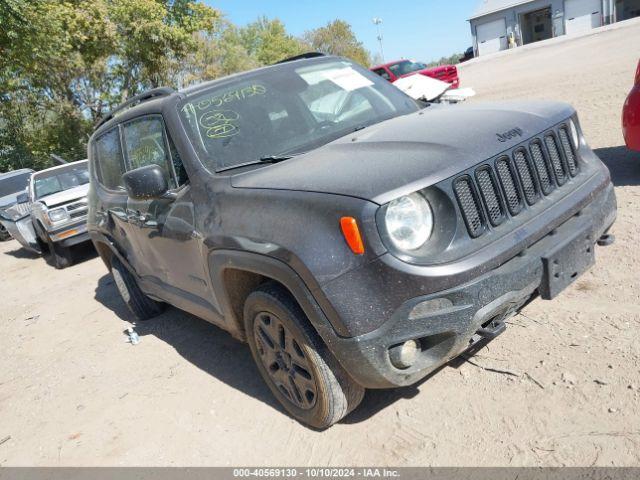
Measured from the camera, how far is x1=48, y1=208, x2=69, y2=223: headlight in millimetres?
8844

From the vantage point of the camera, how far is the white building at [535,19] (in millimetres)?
43438

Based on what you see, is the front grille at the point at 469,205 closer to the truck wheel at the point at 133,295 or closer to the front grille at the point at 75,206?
the truck wheel at the point at 133,295

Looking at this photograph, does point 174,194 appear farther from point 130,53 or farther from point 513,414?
point 130,53

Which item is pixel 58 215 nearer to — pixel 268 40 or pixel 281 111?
pixel 281 111

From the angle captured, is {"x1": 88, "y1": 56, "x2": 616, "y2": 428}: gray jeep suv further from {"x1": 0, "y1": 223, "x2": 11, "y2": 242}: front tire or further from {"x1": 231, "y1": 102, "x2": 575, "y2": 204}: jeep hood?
{"x1": 0, "y1": 223, "x2": 11, "y2": 242}: front tire

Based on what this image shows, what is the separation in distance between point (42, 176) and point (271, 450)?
348 inches

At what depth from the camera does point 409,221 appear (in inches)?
94.7

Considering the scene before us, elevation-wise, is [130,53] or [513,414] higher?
[130,53]

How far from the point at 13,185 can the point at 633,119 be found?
14.2 metres

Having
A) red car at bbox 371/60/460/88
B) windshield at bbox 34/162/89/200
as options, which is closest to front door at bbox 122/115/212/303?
windshield at bbox 34/162/89/200

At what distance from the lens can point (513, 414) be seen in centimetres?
281

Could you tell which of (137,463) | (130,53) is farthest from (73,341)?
(130,53)

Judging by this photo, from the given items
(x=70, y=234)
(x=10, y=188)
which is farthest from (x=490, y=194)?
(x=10, y=188)

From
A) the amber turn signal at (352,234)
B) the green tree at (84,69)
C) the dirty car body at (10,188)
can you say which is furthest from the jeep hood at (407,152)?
the green tree at (84,69)
